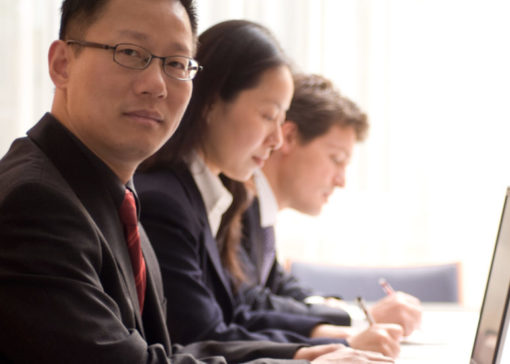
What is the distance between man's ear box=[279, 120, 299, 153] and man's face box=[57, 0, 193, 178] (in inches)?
51.5

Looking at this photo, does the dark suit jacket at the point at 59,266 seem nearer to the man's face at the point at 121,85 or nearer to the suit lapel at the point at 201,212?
the man's face at the point at 121,85

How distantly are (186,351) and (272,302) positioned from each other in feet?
2.43

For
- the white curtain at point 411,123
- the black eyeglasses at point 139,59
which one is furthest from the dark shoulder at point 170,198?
the white curtain at point 411,123

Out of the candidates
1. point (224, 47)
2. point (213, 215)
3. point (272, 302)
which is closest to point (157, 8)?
point (224, 47)

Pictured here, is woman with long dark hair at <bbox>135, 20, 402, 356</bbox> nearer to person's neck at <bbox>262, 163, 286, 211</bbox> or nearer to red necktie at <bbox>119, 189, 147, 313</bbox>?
red necktie at <bbox>119, 189, 147, 313</bbox>

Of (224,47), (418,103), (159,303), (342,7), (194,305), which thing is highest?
(342,7)

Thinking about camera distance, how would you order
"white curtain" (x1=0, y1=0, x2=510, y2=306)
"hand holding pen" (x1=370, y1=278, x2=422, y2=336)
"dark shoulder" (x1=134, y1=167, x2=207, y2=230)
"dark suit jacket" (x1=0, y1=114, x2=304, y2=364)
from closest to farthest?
"dark suit jacket" (x1=0, y1=114, x2=304, y2=364)
"dark shoulder" (x1=134, y1=167, x2=207, y2=230)
"hand holding pen" (x1=370, y1=278, x2=422, y2=336)
"white curtain" (x1=0, y1=0, x2=510, y2=306)

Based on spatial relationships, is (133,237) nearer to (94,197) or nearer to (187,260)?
(94,197)

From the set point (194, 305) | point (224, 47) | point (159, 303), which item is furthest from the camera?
point (224, 47)

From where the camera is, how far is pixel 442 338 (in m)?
1.73

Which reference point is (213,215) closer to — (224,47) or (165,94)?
(224,47)

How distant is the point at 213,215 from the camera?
5.97ft

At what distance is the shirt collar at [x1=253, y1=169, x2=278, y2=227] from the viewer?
238 cm

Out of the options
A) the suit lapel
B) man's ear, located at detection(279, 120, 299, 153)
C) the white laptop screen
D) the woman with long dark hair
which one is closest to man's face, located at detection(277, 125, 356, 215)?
man's ear, located at detection(279, 120, 299, 153)
